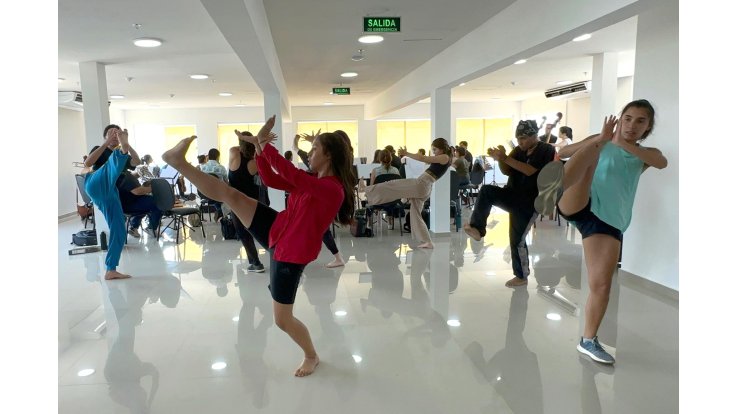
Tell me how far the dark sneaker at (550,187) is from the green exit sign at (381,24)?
2.81 m

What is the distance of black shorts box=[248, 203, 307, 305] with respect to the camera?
2.40 meters

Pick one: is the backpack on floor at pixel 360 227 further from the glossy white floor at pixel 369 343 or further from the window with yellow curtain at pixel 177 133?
the window with yellow curtain at pixel 177 133

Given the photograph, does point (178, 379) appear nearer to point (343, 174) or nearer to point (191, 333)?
point (191, 333)

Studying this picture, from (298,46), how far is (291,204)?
4333 millimetres

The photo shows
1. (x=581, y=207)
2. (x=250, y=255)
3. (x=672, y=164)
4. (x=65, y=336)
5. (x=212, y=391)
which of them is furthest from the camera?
(x=250, y=255)

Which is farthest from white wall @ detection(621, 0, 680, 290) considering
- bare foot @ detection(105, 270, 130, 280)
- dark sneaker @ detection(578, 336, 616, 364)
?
bare foot @ detection(105, 270, 130, 280)

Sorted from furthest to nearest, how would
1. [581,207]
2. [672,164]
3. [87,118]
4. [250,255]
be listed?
[87,118], [250,255], [672,164], [581,207]

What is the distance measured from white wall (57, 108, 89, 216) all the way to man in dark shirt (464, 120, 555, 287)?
10.4 meters

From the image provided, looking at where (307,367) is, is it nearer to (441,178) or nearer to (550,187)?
(550,187)

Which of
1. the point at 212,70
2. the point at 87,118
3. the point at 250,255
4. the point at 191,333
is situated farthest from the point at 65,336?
the point at 212,70

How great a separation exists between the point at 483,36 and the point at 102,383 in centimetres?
A: 497

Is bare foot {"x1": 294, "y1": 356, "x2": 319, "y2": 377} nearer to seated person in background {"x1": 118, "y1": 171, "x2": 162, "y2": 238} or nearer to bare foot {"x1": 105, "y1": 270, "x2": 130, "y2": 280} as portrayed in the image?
bare foot {"x1": 105, "y1": 270, "x2": 130, "y2": 280}

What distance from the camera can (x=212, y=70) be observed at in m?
7.68

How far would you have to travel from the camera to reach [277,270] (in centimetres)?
241
